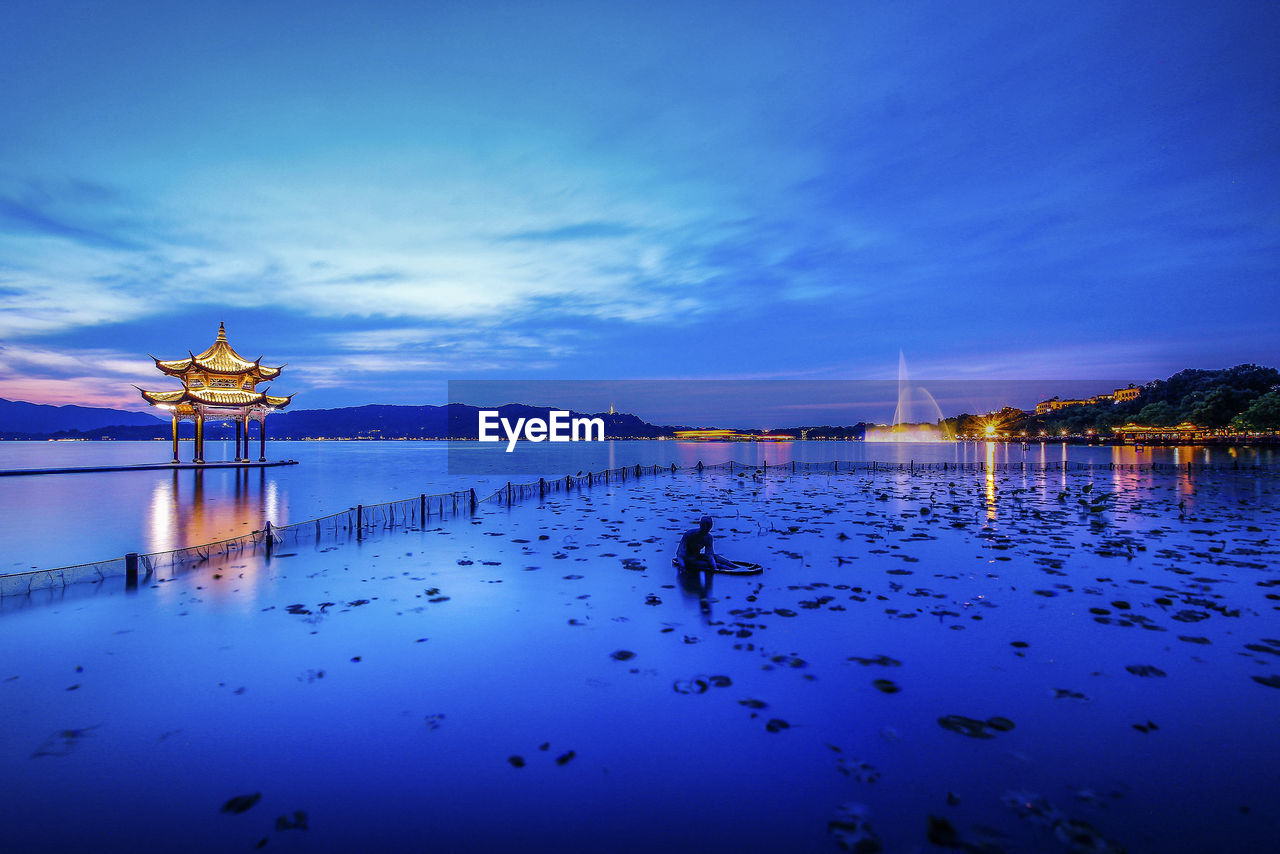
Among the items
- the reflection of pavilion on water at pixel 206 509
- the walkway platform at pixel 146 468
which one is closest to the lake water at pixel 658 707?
the reflection of pavilion on water at pixel 206 509

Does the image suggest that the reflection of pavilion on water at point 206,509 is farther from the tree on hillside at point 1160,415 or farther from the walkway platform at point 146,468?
the tree on hillside at point 1160,415

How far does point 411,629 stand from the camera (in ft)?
35.9

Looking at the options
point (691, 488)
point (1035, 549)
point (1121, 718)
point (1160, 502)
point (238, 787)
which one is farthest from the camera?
Result: point (691, 488)

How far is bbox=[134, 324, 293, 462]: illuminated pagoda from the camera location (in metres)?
64.0

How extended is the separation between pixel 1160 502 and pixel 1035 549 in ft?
55.6

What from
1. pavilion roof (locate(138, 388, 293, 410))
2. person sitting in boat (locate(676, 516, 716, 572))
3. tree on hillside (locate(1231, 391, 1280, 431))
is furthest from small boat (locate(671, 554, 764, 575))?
tree on hillside (locate(1231, 391, 1280, 431))

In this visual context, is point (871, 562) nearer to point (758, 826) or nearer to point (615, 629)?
point (615, 629)

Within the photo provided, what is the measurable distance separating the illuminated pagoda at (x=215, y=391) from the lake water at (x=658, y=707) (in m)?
63.7

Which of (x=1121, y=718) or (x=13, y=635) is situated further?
(x=13, y=635)

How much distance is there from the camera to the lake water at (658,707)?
17.6 ft

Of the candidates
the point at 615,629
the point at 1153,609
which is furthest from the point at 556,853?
the point at 1153,609

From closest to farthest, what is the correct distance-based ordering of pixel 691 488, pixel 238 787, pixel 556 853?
pixel 556 853 < pixel 238 787 < pixel 691 488

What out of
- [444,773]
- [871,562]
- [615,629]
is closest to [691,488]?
[871,562]

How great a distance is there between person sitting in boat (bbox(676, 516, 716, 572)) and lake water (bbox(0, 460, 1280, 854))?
24.8 inches
